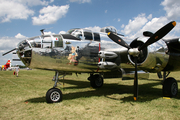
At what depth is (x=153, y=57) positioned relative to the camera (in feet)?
23.2

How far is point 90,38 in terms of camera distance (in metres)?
7.52

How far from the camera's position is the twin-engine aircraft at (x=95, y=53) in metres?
6.34

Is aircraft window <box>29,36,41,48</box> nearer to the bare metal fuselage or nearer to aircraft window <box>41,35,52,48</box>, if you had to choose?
the bare metal fuselage

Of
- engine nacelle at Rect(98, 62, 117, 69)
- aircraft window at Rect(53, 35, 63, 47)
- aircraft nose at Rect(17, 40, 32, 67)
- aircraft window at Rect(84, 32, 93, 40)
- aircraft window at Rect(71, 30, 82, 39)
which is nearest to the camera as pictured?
aircraft nose at Rect(17, 40, 32, 67)

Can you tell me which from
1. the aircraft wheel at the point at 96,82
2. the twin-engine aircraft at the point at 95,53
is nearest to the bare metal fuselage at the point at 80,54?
the twin-engine aircraft at the point at 95,53

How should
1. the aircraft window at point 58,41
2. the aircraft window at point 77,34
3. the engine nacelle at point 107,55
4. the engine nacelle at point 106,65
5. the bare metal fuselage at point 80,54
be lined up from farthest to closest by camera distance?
1. the aircraft window at point 77,34
2. the engine nacelle at point 106,65
3. the engine nacelle at point 107,55
4. the aircraft window at point 58,41
5. the bare metal fuselage at point 80,54

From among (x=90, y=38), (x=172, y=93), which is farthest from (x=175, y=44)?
(x=90, y=38)

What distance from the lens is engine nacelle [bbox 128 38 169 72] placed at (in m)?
7.07

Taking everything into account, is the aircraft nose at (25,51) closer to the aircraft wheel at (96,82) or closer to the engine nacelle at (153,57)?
the engine nacelle at (153,57)

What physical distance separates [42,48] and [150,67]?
18.2ft

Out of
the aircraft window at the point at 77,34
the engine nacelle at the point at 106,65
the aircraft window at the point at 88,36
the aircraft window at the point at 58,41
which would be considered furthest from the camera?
the aircraft window at the point at 88,36

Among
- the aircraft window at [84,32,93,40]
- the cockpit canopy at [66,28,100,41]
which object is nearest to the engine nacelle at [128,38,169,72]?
the cockpit canopy at [66,28,100,41]

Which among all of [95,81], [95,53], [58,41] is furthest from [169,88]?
[58,41]

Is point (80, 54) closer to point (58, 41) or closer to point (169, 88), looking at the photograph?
point (58, 41)
